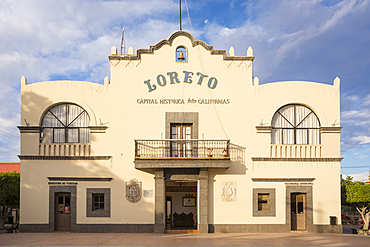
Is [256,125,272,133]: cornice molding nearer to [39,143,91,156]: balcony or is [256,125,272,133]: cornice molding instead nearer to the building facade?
the building facade

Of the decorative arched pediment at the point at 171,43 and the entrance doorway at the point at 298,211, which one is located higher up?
the decorative arched pediment at the point at 171,43

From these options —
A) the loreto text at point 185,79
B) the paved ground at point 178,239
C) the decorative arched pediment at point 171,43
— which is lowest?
the paved ground at point 178,239

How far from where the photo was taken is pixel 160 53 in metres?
18.0

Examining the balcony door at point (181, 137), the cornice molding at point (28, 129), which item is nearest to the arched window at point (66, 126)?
the cornice molding at point (28, 129)

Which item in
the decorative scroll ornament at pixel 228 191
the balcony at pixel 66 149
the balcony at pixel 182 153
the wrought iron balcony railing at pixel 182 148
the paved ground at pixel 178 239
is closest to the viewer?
the paved ground at pixel 178 239

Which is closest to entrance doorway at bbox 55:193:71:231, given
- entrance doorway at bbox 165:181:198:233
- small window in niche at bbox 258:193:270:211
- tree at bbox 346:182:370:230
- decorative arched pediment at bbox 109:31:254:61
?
entrance doorway at bbox 165:181:198:233

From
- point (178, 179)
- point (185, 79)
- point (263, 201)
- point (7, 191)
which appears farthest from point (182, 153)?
point (7, 191)

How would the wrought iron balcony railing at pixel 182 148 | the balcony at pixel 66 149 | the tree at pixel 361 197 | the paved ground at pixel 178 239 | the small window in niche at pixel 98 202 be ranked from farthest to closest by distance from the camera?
1. the tree at pixel 361 197
2. the balcony at pixel 66 149
3. the small window in niche at pixel 98 202
4. the wrought iron balcony railing at pixel 182 148
5. the paved ground at pixel 178 239

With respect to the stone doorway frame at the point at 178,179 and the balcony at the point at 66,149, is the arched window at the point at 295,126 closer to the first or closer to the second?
the stone doorway frame at the point at 178,179

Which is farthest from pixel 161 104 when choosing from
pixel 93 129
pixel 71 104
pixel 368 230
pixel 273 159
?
pixel 368 230

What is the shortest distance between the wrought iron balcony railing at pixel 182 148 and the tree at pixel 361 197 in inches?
337

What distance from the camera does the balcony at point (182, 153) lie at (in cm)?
1612

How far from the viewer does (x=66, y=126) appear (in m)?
17.7

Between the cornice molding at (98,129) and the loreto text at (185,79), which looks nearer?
the cornice molding at (98,129)
